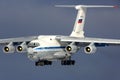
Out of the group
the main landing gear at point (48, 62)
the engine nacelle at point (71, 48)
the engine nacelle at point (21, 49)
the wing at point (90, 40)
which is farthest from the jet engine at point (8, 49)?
the engine nacelle at point (71, 48)

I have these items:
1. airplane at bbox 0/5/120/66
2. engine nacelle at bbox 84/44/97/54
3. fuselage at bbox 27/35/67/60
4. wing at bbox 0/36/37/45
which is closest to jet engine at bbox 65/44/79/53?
airplane at bbox 0/5/120/66

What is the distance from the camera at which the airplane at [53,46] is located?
163875mm

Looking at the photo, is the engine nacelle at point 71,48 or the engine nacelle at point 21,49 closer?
the engine nacelle at point 71,48

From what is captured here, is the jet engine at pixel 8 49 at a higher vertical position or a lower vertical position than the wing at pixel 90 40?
lower

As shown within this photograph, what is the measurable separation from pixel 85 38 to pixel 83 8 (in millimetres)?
6634

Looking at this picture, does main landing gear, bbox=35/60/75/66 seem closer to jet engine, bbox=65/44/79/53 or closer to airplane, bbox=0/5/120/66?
airplane, bbox=0/5/120/66

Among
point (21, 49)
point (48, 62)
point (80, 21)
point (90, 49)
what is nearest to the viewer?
point (90, 49)

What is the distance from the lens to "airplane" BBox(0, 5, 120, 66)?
164 m

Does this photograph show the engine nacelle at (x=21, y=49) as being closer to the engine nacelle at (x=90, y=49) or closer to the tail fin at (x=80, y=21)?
the tail fin at (x=80, y=21)

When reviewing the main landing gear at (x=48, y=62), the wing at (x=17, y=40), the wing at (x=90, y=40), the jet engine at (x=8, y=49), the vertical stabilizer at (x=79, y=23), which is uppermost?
the vertical stabilizer at (x=79, y=23)

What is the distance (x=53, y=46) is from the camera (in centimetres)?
16562

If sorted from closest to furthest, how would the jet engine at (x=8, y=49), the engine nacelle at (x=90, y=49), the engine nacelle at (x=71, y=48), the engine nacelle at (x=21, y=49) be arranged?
the engine nacelle at (x=90, y=49), the engine nacelle at (x=71, y=48), the engine nacelle at (x=21, y=49), the jet engine at (x=8, y=49)

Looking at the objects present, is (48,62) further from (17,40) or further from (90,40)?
(90,40)

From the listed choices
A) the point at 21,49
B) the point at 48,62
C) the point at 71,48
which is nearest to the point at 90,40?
the point at 71,48
